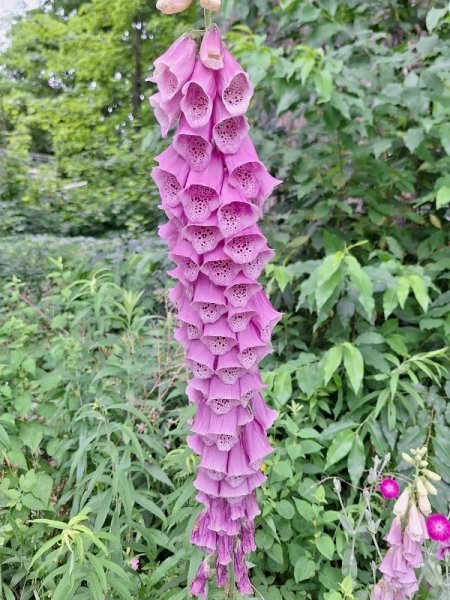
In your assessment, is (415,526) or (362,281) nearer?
(415,526)

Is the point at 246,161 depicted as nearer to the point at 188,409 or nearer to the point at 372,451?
the point at 188,409

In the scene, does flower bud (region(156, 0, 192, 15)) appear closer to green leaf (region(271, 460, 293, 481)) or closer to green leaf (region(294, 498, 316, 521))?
green leaf (region(271, 460, 293, 481))

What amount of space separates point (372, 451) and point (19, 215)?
5644mm

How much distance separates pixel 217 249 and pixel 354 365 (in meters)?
1.29

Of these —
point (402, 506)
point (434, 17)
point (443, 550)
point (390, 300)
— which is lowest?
point (443, 550)

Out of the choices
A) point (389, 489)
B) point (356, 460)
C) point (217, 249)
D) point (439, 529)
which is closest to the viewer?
point (217, 249)

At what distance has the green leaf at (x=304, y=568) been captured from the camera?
73.0 inches

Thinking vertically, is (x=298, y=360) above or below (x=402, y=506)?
above

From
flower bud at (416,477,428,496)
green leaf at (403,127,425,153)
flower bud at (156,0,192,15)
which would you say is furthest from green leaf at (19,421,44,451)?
green leaf at (403,127,425,153)

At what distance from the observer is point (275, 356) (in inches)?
118

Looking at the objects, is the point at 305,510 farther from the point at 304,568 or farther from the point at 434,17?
the point at 434,17

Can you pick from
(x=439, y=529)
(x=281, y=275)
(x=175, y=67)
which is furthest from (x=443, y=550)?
(x=175, y=67)

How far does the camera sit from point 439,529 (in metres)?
1.64

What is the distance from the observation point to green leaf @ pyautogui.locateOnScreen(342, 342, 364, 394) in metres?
2.18
